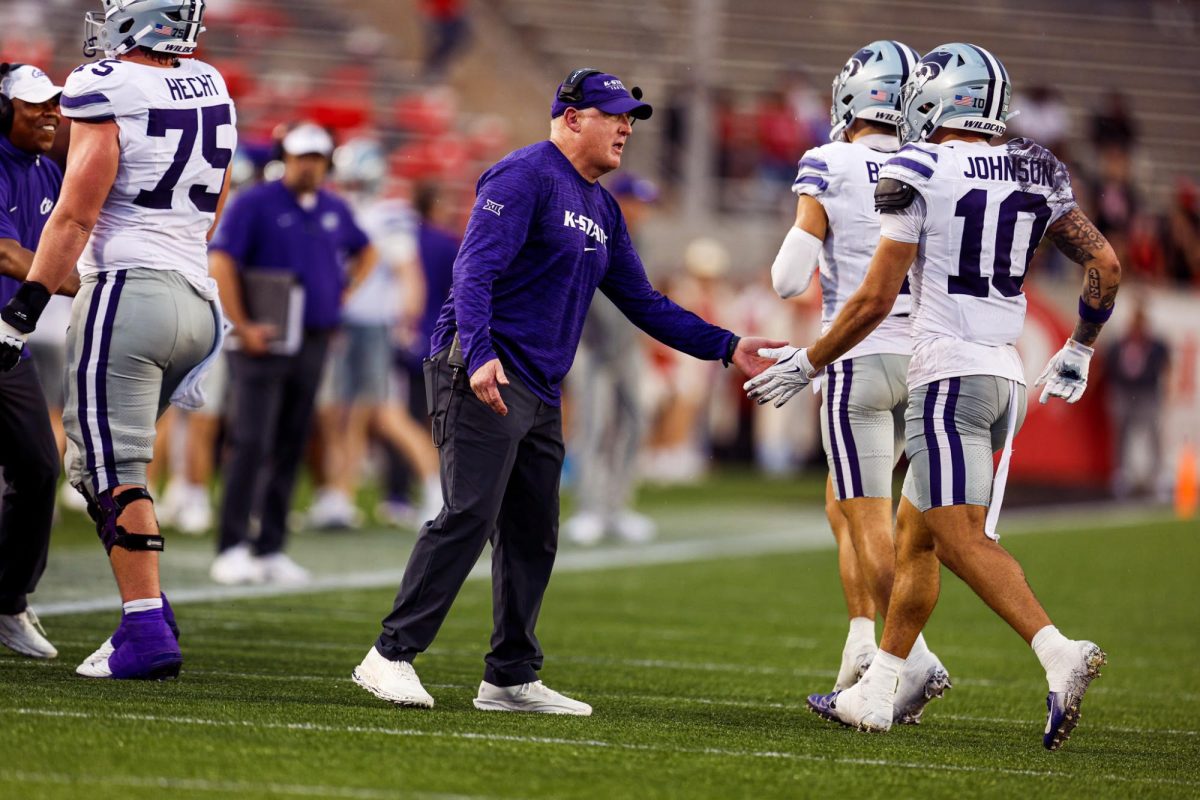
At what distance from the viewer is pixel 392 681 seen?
543 cm

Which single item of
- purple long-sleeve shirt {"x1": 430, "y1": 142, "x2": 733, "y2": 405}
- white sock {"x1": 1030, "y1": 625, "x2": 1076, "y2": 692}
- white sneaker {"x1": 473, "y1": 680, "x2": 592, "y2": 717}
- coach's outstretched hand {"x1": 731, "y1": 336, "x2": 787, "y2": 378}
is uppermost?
purple long-sleeve shirt {"x1": 430, "y1": 142, "x2": 733, "y2": 405}

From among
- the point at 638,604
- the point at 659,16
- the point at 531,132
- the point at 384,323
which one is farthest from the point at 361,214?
the point at 659,16

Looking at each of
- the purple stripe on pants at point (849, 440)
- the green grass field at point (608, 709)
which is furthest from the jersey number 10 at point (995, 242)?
the green grass field at point (608, 709)

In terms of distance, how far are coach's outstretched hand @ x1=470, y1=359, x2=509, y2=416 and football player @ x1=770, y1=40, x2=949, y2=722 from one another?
1150 millimetres

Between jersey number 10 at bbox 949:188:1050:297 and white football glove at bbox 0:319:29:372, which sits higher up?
jersey number 10 at bbox 949:188:1050:297

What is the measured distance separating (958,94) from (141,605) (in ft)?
9.60

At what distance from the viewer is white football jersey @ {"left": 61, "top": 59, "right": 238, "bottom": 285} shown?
566 centimetres

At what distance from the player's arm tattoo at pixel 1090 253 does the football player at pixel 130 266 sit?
268 centimetres

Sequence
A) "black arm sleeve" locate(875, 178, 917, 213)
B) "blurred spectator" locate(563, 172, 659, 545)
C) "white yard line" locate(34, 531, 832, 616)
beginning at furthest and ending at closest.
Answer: "blurred spectator" locate(563, 172, 659, 545) < "white yard line" locate(34, 531, 832, 616) < "black arm sleeve" locate(875, 178, 917, 213)

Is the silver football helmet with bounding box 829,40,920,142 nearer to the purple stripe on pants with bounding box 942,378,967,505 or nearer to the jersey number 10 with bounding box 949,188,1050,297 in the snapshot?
the jersey number 10 with bounding box 949,188,1050,297

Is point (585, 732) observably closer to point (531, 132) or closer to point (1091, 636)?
point (1091, 636)

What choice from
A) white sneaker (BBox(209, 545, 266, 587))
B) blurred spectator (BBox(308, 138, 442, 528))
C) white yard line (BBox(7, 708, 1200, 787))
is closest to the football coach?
white yard line (BBox(7, 708, 1200, 787))

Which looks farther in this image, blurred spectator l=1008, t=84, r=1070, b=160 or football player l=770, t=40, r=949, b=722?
blurred spectator l=1008, t=84, r=1070, b=160

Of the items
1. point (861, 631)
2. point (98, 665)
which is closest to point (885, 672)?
point (861, 631)
